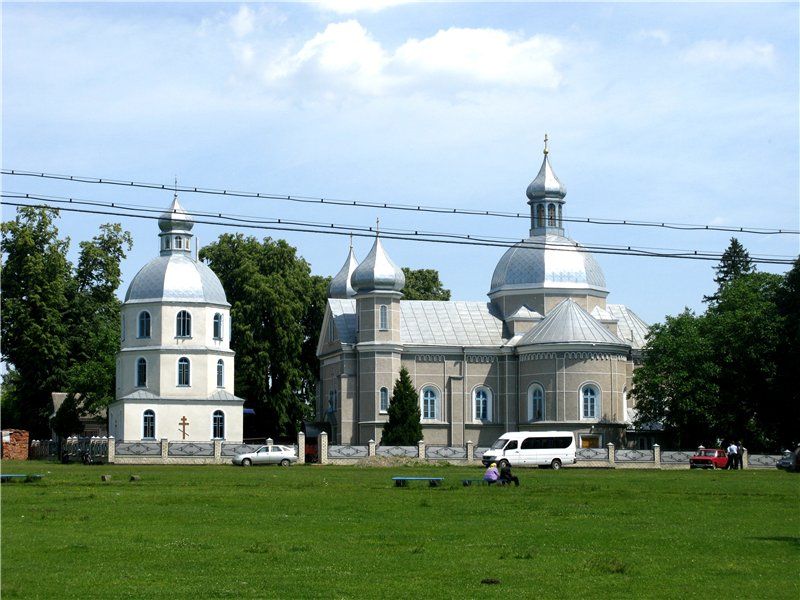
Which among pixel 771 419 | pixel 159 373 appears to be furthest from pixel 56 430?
pixel 771 419

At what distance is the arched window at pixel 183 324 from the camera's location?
73.1m

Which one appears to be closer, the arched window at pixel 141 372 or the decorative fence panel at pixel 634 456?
the decorative fence panel at pixel 634 456

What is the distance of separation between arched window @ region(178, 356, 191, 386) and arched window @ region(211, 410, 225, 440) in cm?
236

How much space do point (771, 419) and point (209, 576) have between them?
173 ft

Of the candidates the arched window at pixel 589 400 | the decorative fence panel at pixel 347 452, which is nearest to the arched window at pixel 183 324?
the decorative fence panel at pixel 347 452

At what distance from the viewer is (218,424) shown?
72438mm

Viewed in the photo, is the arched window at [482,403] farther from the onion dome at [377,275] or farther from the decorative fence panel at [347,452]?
the decorative fence panel at [347,452]

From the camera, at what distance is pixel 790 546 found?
21.7 metres

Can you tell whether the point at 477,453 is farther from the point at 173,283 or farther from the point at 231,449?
the point at 173,283

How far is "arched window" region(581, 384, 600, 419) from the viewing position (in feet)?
232

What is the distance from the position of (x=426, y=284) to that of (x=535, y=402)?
25930 millimetres

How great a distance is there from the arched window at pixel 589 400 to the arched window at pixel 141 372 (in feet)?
78.9

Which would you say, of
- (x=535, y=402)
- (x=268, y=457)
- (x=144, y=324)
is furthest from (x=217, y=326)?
(x=535, y=402)

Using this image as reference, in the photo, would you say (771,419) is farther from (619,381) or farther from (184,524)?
(184,524)
